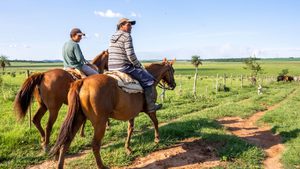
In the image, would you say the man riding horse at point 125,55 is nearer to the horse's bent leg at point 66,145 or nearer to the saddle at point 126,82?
the saddle at point 126,82

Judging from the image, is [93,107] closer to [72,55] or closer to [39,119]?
[72,55]

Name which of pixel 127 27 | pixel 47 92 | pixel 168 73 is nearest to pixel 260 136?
pixel 168 73

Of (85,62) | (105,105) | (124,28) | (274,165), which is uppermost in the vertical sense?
(124,28)

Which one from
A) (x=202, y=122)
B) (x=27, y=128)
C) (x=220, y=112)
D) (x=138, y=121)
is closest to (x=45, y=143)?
(x=27, y=128)

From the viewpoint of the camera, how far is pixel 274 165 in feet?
22.7

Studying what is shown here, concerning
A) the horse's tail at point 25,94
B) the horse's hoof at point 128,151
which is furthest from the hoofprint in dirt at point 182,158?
the horse's tail at point 25,94

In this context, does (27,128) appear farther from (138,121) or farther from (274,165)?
(274,165)

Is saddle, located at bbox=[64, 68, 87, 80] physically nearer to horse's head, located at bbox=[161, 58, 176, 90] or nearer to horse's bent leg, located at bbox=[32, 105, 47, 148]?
horse's bent leg, located at bbox=[32, 105, 47, 148]

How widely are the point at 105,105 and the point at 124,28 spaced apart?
2004 mm

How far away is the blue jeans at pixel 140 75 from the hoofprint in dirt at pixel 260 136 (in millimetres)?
3386

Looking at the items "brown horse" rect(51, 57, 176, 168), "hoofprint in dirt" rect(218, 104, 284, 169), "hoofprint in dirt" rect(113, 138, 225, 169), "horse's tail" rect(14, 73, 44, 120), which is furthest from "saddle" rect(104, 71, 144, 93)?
"hoofprint in dirt" rect(218, 104, 284, 169)

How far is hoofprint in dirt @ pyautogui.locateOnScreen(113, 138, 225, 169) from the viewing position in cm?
667

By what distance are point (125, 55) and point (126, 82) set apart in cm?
71

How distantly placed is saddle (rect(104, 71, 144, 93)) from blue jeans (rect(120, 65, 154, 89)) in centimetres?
17
